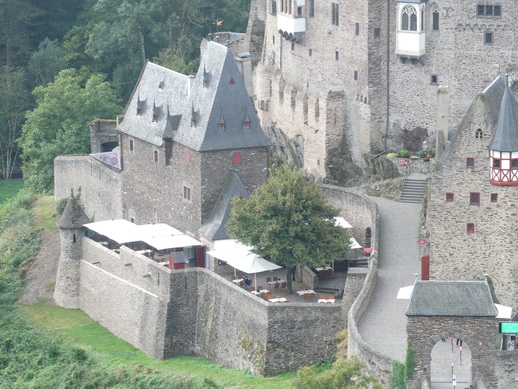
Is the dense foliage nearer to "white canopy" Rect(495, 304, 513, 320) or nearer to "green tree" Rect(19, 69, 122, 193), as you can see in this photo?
"white canopy" Rect(495, 304, 513, 320)

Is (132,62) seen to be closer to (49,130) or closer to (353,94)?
(49,130)

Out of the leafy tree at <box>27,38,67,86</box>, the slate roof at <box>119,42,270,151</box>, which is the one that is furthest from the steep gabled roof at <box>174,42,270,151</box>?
the leafy tree at <box>27,38,67,86</box>

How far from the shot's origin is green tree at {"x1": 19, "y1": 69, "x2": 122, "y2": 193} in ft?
314

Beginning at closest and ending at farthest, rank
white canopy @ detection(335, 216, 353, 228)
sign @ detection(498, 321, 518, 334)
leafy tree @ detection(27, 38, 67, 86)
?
sign @ detection(498, 321, 518, 334)
white canopy @ detection(335, 216, 353, 228)
leafy tree @ detection(27, 38, 67, 86)

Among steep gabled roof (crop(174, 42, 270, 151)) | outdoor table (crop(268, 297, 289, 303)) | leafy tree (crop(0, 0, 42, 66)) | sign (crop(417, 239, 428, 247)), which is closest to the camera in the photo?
outdoor table (crop(268, 297, 289, 303))

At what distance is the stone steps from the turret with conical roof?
1375 centimetres

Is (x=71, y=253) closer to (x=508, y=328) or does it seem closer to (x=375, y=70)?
(x=375, y=70)

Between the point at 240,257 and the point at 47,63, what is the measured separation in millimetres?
43471

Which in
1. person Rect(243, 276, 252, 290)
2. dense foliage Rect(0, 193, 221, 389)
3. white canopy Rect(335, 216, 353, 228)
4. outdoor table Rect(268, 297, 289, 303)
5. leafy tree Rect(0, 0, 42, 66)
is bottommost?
dense foliage Rect(0, 193, 221, 389)

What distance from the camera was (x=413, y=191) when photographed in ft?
258

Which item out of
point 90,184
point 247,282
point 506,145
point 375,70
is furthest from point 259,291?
point 90,184

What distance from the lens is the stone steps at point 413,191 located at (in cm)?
7831

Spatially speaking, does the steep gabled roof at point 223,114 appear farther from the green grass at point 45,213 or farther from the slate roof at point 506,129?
the green grass at point 45,213

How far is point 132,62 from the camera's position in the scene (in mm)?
108812
